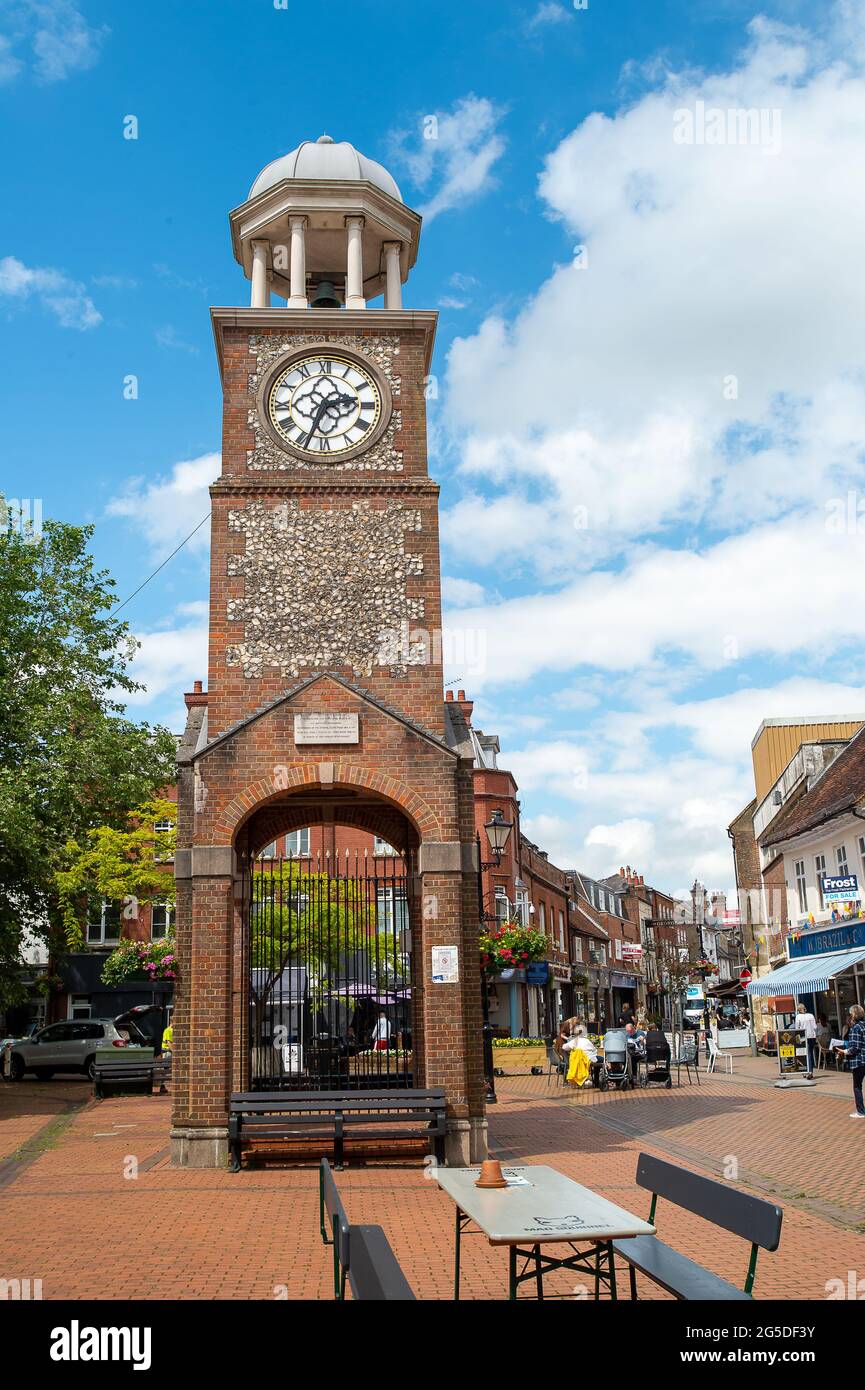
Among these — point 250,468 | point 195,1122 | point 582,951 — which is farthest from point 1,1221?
point 582,951

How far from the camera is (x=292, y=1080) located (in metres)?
15.3

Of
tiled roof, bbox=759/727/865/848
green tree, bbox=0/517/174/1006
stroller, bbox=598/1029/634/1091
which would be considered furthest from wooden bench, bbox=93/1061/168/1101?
tiled roof, bbox=759/727/865/848

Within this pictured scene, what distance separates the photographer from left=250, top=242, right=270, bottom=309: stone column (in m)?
16.8

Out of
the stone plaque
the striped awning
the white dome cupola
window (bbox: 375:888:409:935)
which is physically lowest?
the striped awning

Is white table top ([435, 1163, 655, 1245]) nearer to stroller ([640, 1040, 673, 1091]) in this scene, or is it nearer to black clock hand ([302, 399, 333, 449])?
black clock hand ([302, 399, 333, 449])

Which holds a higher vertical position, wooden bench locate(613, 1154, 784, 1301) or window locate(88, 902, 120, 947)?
window locate(88, 902, 120, 947)

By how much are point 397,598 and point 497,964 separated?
1394 cm

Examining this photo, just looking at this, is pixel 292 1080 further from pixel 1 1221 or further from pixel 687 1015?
pixel 687 1015

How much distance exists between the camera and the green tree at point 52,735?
24.0m

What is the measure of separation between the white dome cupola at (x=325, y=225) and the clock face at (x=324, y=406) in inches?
39.9

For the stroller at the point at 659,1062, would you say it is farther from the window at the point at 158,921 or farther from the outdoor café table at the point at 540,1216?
the window at the point at 158,921

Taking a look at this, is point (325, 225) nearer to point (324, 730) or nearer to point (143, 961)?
point (324, 730)

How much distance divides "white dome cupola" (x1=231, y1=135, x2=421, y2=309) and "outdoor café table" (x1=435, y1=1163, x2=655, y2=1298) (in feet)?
40.6
